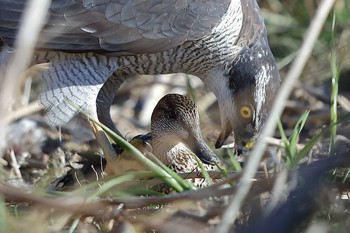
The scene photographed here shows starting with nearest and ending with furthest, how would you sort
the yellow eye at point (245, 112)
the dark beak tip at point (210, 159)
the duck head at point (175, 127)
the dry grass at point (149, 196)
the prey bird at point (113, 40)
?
the dry grass at point (149, 196)
the dark beak tip at point (210, 159)
the duck head at point (175, 127)
the prey bird at point (113, 40)
the yellow eye at point (245, 112)

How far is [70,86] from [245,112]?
3.52ft

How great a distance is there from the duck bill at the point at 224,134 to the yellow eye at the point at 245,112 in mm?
166

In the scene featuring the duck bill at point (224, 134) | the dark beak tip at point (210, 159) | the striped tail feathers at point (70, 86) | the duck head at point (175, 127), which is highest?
the striped tail feathers at point (70, 86)

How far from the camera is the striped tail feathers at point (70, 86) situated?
16.5 feet

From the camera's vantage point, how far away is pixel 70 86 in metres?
5.04

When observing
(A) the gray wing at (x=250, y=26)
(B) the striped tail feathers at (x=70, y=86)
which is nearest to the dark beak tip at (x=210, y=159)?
(B) the striped tail feathers at (x=70, y=86)

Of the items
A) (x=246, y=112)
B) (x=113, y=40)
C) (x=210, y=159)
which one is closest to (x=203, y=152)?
(x=210, y=159)

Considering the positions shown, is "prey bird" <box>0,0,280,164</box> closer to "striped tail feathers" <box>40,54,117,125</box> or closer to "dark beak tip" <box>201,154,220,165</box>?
"striped tail feathers" <box>40,54,117,125</box>

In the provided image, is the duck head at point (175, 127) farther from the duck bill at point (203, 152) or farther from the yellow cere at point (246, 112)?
the yellow cere at point (246, 112)

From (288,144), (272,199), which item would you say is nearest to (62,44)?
(288,144)

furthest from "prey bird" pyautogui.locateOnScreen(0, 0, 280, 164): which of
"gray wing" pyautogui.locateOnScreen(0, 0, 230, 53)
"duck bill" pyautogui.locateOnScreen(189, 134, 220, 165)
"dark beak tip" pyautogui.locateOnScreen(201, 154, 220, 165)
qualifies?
"dark beak tip" pyautogui.locateOnScreen(201, 154, 220, 165)

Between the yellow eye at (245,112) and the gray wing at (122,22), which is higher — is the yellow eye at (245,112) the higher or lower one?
the lower one

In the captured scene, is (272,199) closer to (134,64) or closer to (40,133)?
(134,64)

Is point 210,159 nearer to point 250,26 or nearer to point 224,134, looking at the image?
point 224,134
